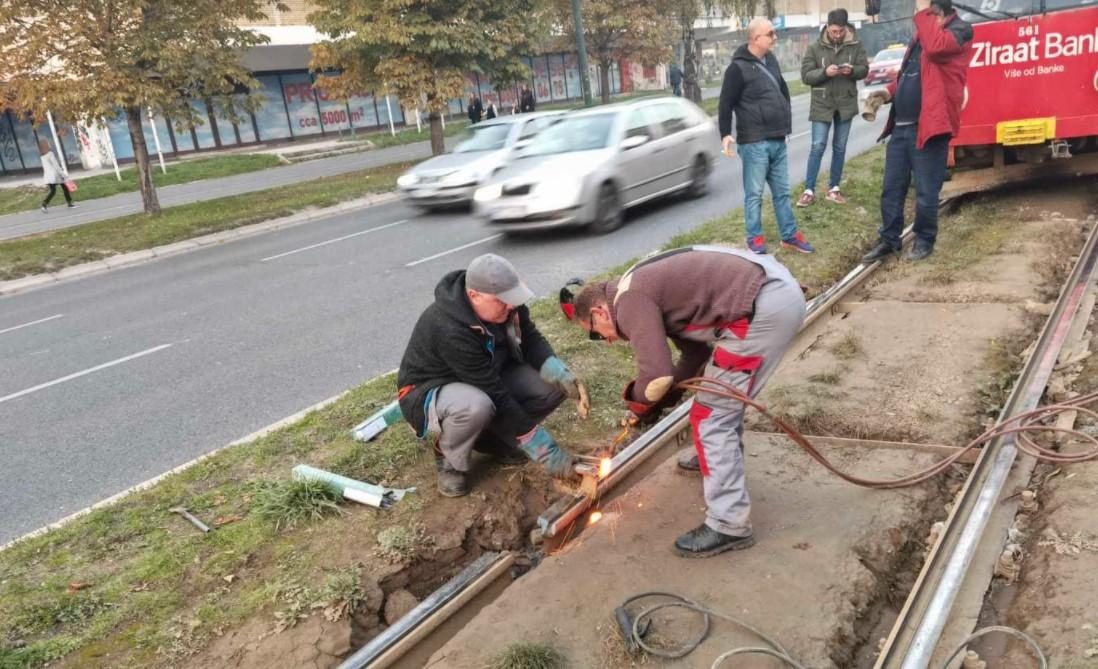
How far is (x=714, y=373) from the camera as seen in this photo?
3617 mm

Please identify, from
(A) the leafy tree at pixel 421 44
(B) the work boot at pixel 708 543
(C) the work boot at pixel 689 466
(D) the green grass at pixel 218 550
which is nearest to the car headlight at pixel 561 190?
(D) the green grass at pixel 218 550

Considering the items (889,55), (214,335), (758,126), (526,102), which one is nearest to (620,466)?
(758,126)

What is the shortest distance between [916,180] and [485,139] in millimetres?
9262

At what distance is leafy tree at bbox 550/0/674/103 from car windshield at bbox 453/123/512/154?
1439cm

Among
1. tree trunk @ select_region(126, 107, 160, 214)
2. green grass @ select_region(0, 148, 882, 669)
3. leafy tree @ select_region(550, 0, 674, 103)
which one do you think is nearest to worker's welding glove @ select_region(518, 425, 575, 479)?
green grass @ select_region(0, 148, 882, 669)

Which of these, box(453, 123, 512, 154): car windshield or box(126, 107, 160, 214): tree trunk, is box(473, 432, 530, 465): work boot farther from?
box(126, 107, 160, 214): tree trunk

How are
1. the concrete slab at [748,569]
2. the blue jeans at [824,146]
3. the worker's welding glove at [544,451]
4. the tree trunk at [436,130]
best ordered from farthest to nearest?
the tree trunk at [436,130]
the blue jeans at [824,146]
the worker's welding glove at [544,451]
the concrete slab at [748,569]

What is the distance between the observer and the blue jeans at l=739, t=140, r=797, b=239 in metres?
7.97

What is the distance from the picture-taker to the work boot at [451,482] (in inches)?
175

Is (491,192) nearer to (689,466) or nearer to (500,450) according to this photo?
(500,450)

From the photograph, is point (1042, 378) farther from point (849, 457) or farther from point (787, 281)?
point (787, 281)

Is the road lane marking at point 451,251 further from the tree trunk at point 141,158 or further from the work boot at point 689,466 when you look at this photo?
the tree trunk at point 141,158

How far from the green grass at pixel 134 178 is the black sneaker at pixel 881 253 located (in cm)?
2320

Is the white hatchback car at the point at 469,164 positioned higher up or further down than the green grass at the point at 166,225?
higher up
